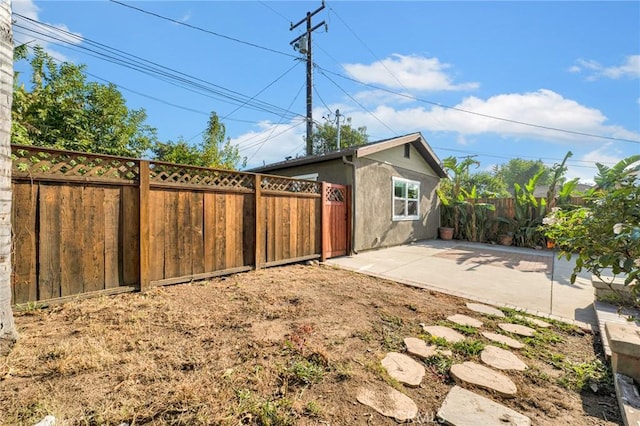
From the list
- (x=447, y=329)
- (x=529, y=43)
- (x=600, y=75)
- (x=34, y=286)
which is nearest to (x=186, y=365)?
(x=34, y=286)

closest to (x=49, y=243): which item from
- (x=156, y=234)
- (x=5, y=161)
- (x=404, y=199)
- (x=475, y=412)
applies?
(x=156, y=234)

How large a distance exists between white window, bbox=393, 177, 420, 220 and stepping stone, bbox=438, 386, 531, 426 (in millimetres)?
7648

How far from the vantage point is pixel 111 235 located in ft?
12.0

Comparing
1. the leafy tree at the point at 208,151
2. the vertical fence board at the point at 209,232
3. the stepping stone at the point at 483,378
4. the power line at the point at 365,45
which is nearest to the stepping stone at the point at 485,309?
the stepping stone at the point at 483,378

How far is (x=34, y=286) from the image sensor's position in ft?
10.1

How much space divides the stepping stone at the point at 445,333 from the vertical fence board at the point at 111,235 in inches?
161

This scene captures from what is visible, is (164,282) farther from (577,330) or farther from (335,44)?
(335,44)

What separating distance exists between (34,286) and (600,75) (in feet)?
62.5

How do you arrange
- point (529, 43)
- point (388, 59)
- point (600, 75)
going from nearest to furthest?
point (529, 43) → point (600, 75) → point (388, 59)

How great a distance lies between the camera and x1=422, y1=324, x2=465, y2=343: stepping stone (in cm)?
279

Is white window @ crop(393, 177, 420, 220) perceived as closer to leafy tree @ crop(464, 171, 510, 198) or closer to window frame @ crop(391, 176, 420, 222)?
window frame @ crop(391, 176, 420, 222)

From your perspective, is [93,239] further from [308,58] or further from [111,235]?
[308,58]

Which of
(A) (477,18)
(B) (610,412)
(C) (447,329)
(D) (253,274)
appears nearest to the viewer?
(B) (610,412)

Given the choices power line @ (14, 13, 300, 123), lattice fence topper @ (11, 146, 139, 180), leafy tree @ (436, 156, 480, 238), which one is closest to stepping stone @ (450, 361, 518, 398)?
lattice fence topper @ (11, 146, 139, 180)
